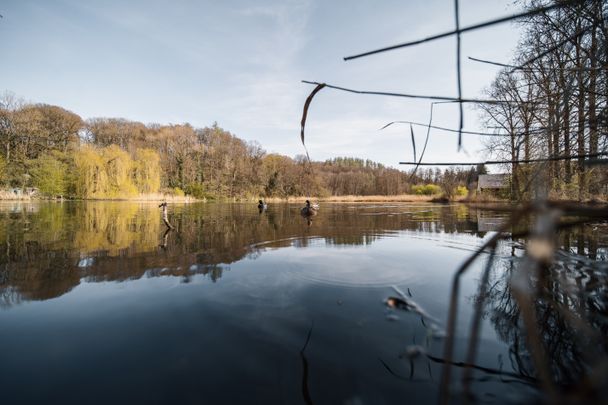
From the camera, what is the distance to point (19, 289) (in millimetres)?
4453

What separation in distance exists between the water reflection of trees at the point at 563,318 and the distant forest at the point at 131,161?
76.3 ft

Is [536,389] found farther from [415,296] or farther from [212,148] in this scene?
[212,148]

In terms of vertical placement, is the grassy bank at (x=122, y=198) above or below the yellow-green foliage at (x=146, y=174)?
below

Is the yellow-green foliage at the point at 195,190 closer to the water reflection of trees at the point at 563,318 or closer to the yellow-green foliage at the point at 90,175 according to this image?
the yellow-green foliage at the point at 90,175

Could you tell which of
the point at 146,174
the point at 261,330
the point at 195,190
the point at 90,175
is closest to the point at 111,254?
the point at 261,330

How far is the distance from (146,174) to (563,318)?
4865cm

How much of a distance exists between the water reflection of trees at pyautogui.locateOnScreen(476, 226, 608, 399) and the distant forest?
23266 millimetres

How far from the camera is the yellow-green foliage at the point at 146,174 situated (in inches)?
1724

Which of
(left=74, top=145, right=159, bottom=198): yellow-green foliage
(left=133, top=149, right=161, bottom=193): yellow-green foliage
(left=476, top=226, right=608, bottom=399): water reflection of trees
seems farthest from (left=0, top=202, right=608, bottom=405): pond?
(left=133, top=149, right=161, bottom=193): yellow-green foliage

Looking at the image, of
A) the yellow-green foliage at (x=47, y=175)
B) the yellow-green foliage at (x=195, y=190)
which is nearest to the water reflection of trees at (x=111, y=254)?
the yellow-green foliage at (x=47, y=175)

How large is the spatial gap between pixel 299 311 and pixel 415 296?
163cm

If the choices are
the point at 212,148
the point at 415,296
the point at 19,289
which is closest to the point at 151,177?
the point at 212,148

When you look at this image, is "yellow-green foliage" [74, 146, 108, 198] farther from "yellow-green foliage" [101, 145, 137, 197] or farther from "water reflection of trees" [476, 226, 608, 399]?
"water reflection of trees" [476, 226, 608, 399]

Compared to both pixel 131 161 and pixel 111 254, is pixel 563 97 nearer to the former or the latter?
pixel 111 254
